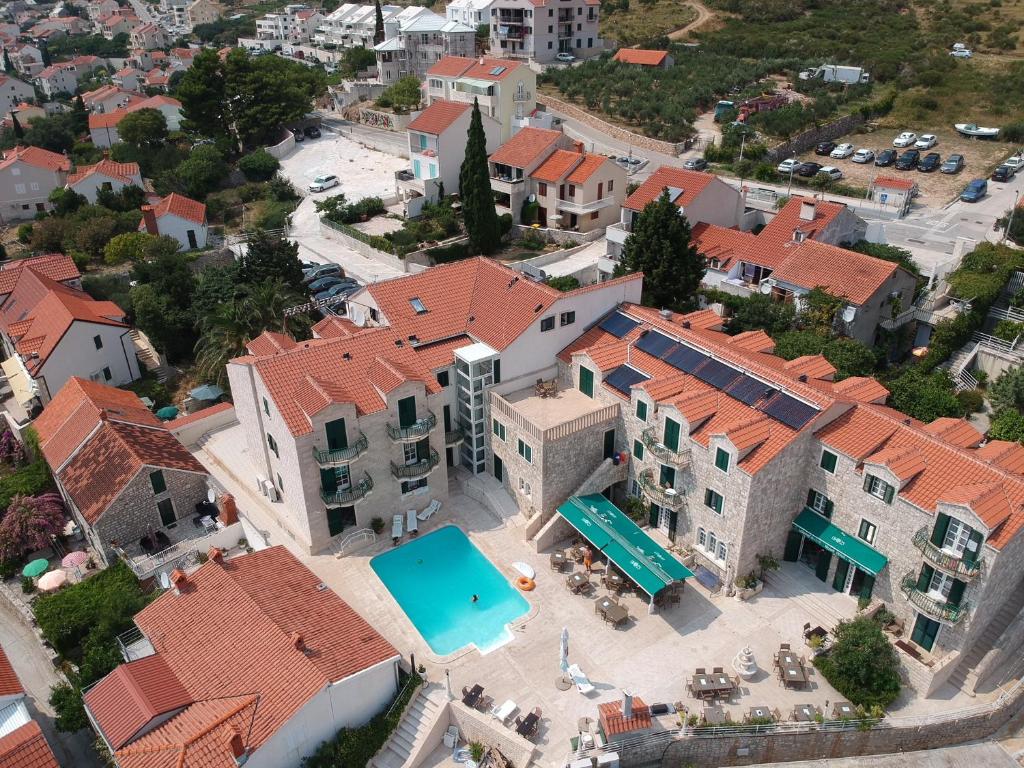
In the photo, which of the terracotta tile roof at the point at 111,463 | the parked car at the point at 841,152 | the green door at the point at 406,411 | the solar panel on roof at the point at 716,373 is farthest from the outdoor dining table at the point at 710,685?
the parked car at the point at 841,152

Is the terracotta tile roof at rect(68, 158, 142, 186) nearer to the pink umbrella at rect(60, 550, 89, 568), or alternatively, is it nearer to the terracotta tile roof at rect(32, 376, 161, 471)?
the terracotta tile roof at rect(32, 376, 161, 471)

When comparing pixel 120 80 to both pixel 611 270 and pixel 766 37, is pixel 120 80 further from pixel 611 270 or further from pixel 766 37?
pixel 611 270

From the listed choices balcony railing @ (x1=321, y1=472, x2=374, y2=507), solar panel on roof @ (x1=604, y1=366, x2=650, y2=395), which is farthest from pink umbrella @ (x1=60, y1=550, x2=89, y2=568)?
solar panel on roof @ (x1=604, y1=366, x2=650, y2=395)

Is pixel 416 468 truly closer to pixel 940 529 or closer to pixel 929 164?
pixel 940 529

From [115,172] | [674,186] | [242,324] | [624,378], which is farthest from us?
[115,172]

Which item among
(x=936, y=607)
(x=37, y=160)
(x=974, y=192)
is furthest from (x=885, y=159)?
(x=37, y=160)

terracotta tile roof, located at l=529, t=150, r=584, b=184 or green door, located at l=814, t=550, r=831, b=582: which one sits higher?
terracotta tile roof, located at l=529, t=150, r=584, b=184
